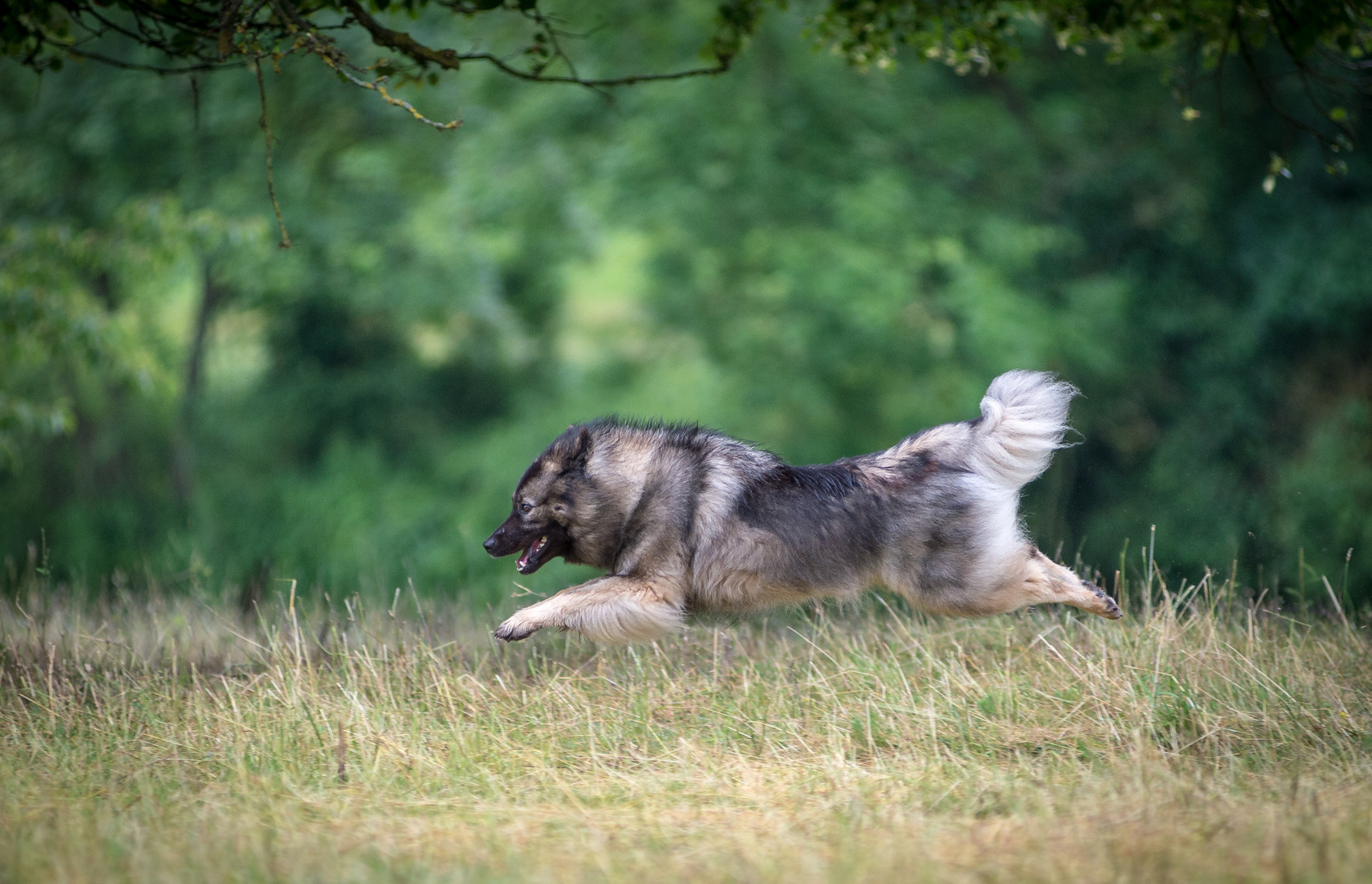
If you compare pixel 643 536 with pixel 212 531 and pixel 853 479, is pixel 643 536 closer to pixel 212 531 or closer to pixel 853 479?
pixel 853 479

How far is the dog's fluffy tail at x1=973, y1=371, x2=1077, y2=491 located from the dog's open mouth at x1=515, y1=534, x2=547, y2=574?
2229 millimetres

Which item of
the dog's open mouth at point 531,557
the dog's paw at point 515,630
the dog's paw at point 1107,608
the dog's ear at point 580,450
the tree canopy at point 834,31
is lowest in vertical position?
the dog's paw at point 515,630

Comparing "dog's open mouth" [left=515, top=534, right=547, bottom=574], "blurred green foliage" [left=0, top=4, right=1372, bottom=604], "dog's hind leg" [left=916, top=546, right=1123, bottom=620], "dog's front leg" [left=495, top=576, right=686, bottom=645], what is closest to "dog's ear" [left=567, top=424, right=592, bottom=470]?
"dog's open mouth" [left=515, top=534, right=547, bottom=574]

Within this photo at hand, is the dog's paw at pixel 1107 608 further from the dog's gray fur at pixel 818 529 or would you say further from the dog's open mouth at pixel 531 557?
the dog's open mouth at pixel 531 557

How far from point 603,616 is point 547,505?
79cm

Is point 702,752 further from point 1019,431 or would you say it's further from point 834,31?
point 834,31

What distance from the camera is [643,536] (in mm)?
5621

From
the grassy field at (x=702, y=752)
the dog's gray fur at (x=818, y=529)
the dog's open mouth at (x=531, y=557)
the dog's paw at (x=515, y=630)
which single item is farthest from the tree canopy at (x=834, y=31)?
the grassy field at (x=702, y=752)

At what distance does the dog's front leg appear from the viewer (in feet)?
17.2

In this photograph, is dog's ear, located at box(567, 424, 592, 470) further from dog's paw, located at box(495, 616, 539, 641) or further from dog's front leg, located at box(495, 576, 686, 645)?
dog's paw, located at box(495, 616, 539, 641)

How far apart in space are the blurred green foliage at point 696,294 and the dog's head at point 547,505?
243 inches

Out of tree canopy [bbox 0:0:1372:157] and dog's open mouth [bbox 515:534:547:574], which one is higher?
tree canopy [bbox 0:0:1372:157]

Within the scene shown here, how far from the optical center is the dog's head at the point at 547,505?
578cm

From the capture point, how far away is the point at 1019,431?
5543 mm
